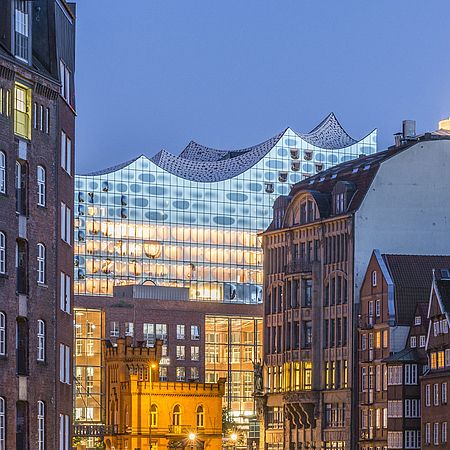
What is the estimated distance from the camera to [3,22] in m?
67.5

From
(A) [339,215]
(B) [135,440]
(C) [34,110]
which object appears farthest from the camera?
(B) [135,440]

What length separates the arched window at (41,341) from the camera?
228ft

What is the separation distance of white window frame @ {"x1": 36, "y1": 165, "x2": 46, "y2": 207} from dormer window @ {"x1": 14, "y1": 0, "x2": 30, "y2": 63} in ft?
14.0

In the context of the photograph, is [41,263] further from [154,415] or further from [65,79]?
[154,415]

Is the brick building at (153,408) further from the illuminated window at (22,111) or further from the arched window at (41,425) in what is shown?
the illuminated window at (22,111)

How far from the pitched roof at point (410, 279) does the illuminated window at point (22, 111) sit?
79.2 metres

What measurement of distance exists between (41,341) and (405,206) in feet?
284

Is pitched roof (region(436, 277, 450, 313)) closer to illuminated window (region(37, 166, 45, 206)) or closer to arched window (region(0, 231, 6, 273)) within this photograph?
illuminated window (region(37, 166, 45, 206))

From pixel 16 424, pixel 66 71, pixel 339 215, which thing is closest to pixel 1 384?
pixel 16 424

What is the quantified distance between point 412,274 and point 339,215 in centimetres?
1069

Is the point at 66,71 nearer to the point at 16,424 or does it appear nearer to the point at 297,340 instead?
the point at 16,424

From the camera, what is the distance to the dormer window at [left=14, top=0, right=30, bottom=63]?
68.1m

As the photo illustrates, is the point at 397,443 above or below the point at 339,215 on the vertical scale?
below

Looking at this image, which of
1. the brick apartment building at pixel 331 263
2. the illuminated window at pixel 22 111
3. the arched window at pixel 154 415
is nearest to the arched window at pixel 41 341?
the illuminated window at pixel 22 111
